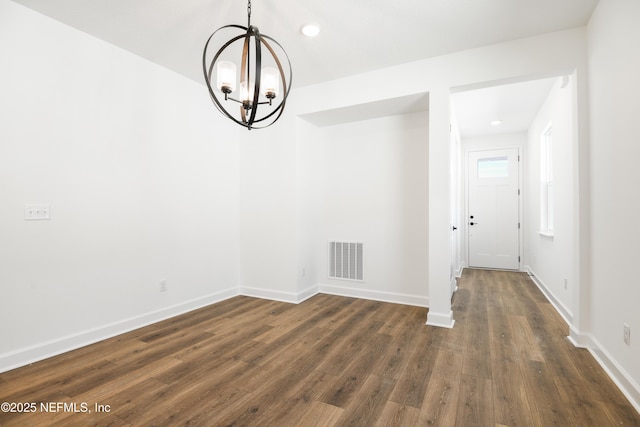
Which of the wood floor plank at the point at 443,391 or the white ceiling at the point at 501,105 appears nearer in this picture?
the wood floor plank at the point at 443,391

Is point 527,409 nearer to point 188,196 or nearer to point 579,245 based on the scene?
point 579,245

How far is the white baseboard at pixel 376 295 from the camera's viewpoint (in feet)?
12.4

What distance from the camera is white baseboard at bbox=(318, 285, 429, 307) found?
3764mm

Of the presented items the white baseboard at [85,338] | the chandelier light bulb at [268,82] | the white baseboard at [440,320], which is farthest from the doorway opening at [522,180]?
the white baseboard at [85,338]

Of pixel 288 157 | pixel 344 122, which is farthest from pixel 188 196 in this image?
pixel 344 122

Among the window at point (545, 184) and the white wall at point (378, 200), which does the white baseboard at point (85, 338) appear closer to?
the white wall at point (378, 200)

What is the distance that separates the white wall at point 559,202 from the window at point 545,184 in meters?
0.14

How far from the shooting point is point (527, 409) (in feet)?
5.82

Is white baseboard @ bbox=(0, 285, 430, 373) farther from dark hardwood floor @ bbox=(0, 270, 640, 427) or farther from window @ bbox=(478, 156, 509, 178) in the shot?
window @ bbox=(478, 156, 509, 178)

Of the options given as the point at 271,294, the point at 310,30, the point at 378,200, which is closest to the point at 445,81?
the point at 310,30

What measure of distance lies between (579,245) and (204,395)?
3107 millimetres

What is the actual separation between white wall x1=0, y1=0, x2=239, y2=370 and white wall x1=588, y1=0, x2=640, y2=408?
150 inches

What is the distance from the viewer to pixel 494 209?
6.24 m

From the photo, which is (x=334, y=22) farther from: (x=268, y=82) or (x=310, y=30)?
(x=268, y=82)
